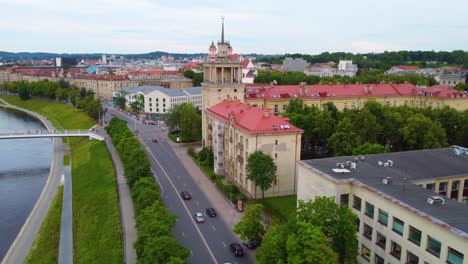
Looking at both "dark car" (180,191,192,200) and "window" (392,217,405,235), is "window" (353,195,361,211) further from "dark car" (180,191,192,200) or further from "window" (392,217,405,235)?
"dark car" (180,191,192,200)

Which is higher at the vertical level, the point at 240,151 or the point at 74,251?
the point at 240,151

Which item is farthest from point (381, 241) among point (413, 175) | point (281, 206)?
point (281, 206)

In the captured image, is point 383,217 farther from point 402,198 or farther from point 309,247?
point 309,247

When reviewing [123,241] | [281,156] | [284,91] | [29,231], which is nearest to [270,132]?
[281,156]

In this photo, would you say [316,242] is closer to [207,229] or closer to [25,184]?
[207,229]

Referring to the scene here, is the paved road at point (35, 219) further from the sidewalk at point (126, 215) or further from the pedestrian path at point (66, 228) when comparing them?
the sidewalk at point (126, 215)

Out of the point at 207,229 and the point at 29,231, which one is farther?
the point at 29,231

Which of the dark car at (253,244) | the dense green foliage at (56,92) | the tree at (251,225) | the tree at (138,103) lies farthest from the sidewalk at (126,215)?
the dense green foliage at (56,92)
